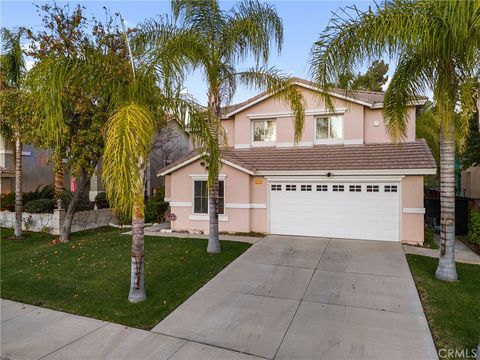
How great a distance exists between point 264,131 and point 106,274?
882cm

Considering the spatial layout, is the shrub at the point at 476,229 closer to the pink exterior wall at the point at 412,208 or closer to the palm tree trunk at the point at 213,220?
the pink exterior wall at the point at 412,208

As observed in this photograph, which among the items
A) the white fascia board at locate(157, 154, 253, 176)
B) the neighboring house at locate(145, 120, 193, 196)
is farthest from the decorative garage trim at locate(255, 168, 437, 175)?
the neighboring house at locate(145, 120, 193, 196)

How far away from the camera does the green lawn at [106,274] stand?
582 centimetres

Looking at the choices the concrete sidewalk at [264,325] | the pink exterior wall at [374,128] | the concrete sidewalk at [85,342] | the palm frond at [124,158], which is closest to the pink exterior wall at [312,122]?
the pink exterior wall at [374,128]

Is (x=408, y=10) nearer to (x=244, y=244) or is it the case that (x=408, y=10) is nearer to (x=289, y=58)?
(x=289, y=58)

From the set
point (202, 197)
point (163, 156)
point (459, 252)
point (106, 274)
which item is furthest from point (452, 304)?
point (163, 156)

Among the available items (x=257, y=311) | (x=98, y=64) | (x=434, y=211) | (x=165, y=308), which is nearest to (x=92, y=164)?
(x=98, y=64)

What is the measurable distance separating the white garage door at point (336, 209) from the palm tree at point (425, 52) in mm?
3871

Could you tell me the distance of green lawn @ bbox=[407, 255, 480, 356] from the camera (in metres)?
4.61

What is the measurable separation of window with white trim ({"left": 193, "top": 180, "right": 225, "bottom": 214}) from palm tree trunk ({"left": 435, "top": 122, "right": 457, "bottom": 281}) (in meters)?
7.74

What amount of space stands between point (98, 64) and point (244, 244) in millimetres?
6903

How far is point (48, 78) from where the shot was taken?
5.46 m

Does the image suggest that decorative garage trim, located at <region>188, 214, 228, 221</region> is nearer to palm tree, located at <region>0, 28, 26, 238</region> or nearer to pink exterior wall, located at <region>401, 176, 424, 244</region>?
pink exterior wall, located at <region>401, 176, 424, 244</region>

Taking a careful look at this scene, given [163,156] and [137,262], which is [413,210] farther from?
[163,156]
